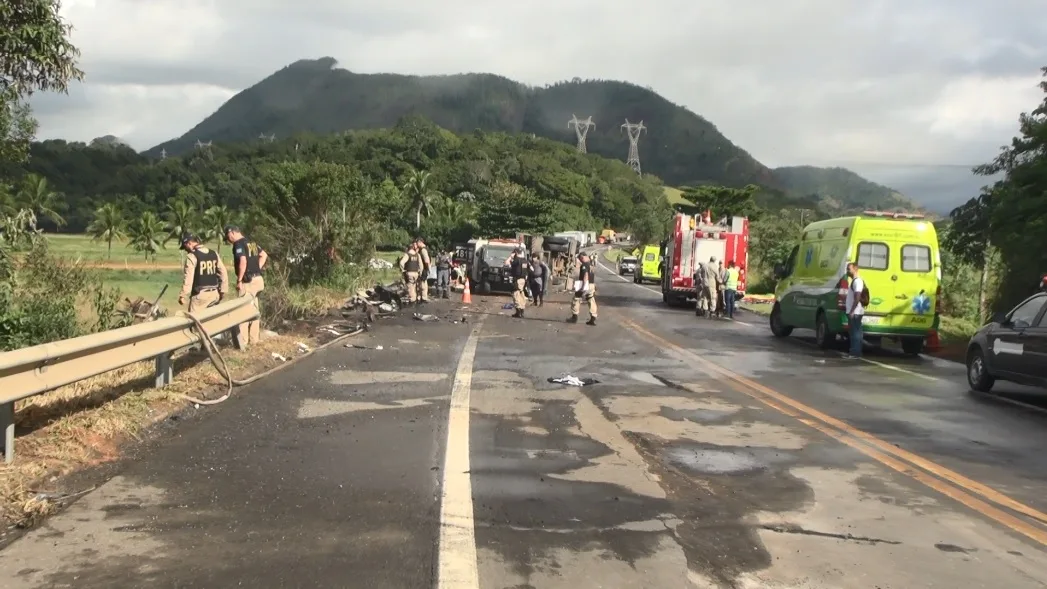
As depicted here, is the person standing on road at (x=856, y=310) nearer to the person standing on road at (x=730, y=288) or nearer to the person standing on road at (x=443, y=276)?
the person standing on road at (x=730, y=288)

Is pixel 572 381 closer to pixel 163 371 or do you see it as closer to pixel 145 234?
pixel 163 371

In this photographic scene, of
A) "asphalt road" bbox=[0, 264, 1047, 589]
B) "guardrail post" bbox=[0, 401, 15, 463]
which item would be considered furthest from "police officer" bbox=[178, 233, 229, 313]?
"guardrail post" bbox=[0, 401, 15, 463]

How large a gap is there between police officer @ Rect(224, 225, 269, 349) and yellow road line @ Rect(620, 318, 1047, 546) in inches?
258

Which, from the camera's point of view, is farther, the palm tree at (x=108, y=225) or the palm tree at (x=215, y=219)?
the palm tree at (x=215, y=219)

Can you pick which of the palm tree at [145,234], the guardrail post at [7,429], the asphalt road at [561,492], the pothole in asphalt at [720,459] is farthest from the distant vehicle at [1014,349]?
the palm tree at [145,234]

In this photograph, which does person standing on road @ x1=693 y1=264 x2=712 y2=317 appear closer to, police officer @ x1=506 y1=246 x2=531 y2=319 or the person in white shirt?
police officer @ x1=506 y1=246 x2=531 y2=319

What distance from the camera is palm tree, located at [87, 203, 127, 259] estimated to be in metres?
91.8

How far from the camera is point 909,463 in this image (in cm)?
740

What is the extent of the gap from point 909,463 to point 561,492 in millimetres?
3094

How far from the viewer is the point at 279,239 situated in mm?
26344

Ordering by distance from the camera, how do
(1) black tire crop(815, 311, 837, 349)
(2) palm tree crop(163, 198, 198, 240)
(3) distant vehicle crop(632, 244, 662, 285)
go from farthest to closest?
A: (2) palm tree crop(163, 198, 198, 240), (3) distant vehicle crop(632, 244, 662, 285), (1) black tire crop(815, 311, 837, 349)

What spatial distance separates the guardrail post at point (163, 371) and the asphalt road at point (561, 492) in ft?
2.17

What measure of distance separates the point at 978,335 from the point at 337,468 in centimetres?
972

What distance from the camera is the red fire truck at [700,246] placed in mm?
29359
